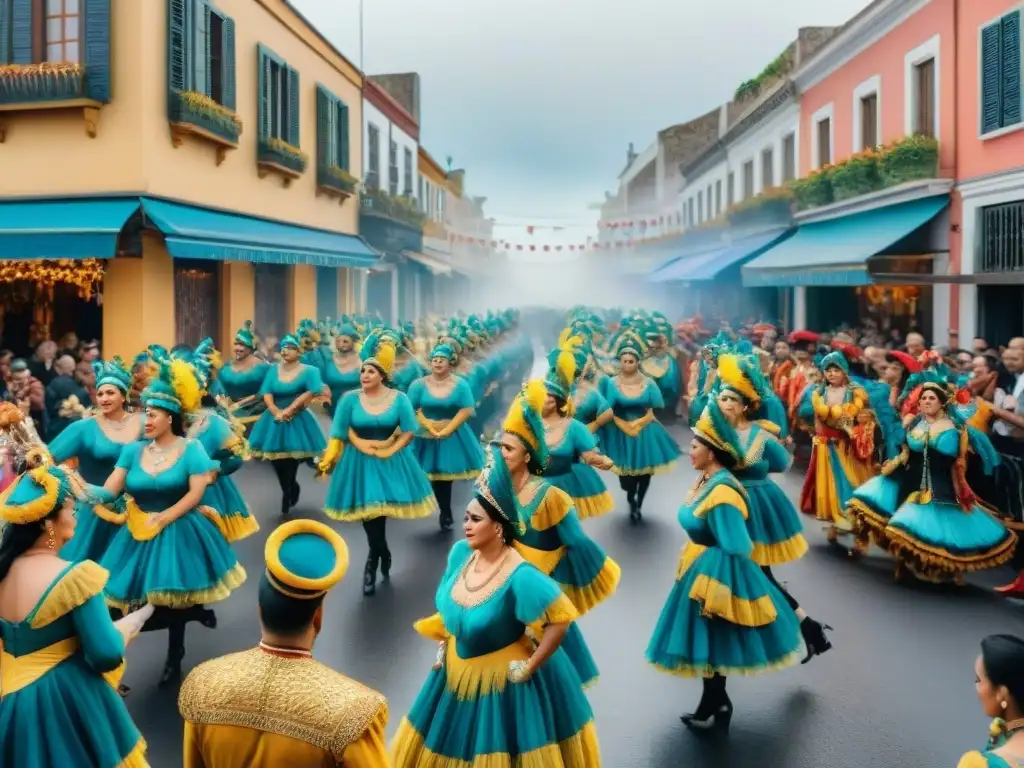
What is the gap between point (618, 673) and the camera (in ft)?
22.7

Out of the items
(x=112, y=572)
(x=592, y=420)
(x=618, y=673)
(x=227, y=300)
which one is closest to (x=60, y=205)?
(x=227, y=300)

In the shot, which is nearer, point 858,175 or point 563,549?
point 563,549

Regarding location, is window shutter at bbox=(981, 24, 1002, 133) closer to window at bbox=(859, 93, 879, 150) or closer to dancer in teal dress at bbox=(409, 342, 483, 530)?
window at bbox=(859, 93, 879, 150)

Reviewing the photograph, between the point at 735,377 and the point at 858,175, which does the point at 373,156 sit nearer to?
the point at 858,175

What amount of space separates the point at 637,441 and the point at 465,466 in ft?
6.90

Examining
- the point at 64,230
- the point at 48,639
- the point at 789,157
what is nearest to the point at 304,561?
the point at 48,639

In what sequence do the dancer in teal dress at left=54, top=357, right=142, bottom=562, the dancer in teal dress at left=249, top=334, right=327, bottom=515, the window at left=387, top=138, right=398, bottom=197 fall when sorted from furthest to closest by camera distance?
1. the window at left=387, top=138, right=398, bottom=197
2. the dancer in teal dress at left=249, top=334, right=327, bottom=515
3. the dancer in teal dress at left=54, top=357, right=142, bottom=562

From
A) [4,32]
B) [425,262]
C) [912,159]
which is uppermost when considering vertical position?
[4,32]

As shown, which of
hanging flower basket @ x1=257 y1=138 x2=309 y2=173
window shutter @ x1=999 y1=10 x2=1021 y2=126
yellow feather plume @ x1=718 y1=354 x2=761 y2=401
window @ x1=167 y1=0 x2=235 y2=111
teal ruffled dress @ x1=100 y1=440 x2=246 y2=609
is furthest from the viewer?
hanging flower basket @ x1=257 y1=138 x2=309 y2=173

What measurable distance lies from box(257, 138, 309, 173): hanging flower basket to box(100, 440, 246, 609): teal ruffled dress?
14.3 meters

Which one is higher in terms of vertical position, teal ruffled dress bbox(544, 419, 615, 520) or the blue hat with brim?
the blue hat with brim

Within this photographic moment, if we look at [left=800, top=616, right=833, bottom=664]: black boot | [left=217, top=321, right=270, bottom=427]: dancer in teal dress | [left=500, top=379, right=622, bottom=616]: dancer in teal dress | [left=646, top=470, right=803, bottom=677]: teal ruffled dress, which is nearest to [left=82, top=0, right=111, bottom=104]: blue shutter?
[left=217, top=321, right=270, bottom=427]: dancer in teal dress

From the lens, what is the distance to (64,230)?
13953 millimetres

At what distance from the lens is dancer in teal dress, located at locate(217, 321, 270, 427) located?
42.1 feet
